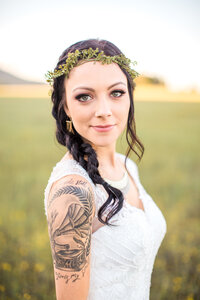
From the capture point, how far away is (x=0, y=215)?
512cm

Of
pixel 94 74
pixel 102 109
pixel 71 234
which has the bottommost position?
pixel 71 234

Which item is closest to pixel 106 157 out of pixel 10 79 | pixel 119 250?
pixel 119 250

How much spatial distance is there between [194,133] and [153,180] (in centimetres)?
656

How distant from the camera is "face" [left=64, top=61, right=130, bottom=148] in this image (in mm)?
1678

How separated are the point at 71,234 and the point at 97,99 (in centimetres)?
86

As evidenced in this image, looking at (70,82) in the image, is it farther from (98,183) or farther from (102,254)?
(102,254)

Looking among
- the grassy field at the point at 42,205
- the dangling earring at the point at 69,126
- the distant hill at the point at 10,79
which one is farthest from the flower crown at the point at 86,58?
the distant hill at the point at 10,79

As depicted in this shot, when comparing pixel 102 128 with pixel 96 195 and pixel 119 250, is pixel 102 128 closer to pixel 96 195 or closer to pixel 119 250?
pixel 96 195

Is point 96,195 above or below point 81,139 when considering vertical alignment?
below

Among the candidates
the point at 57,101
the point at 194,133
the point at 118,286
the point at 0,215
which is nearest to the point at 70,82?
the point at 57,101

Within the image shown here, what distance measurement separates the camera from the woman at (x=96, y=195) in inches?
56.7

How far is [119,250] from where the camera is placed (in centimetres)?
169

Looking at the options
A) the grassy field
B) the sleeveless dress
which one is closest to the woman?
the sleeveless dress

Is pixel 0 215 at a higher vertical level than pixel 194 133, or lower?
lower
